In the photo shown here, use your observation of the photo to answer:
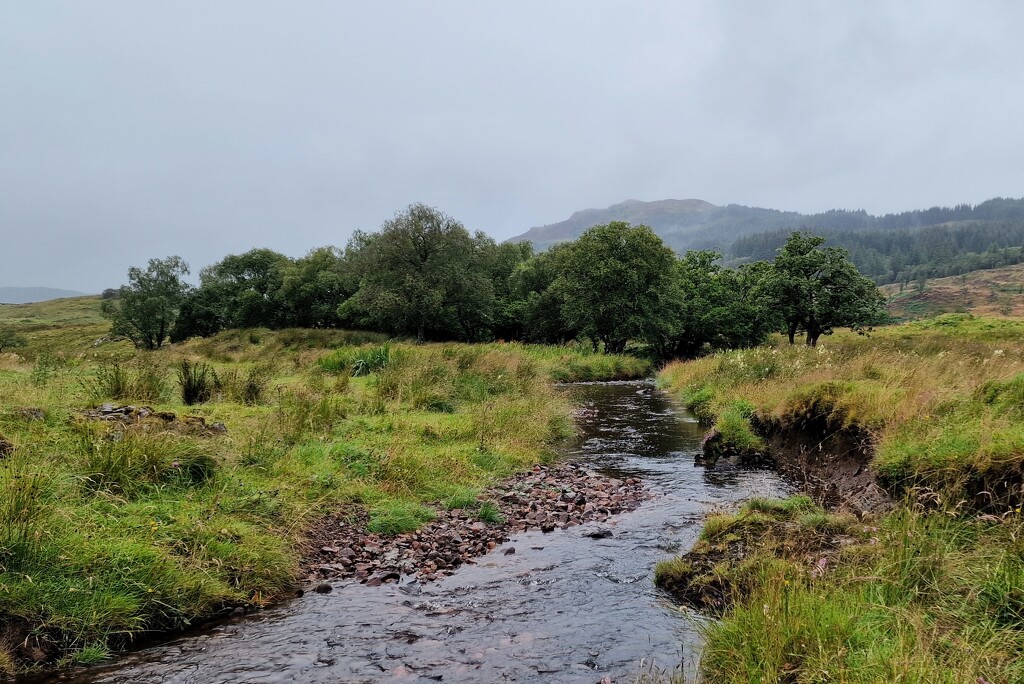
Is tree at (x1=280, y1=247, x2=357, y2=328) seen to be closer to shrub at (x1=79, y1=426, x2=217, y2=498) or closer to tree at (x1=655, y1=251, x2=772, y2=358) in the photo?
tree at (x1=655, y1=251, x2=772, y2=358)

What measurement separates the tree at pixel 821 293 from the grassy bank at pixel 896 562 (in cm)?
3069

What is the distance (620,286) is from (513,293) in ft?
61.1

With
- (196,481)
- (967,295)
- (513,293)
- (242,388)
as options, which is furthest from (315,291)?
(967,295)

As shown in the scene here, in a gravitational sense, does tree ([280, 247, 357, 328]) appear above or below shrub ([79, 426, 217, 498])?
above

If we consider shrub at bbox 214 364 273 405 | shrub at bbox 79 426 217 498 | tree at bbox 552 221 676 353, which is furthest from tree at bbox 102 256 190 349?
shrub at bbox 79 426 217 498

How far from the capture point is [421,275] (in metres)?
56.4

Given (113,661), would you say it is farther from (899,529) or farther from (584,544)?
(899,529)

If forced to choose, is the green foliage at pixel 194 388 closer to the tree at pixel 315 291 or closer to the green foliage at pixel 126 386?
the green foliage at pixel 126 386

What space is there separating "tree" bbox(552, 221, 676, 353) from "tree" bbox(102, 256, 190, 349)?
2089 inches

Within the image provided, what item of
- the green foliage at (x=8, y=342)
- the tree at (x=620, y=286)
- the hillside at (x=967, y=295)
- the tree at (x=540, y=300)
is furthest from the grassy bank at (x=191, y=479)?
the hillside at (x=967, y=295)

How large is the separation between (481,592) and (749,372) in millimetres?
18555

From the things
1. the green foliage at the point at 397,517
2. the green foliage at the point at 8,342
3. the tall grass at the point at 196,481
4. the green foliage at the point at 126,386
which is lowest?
the green foliage at the point at 397,517

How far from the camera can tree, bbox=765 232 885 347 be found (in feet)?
133

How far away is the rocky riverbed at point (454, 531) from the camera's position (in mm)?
7621
